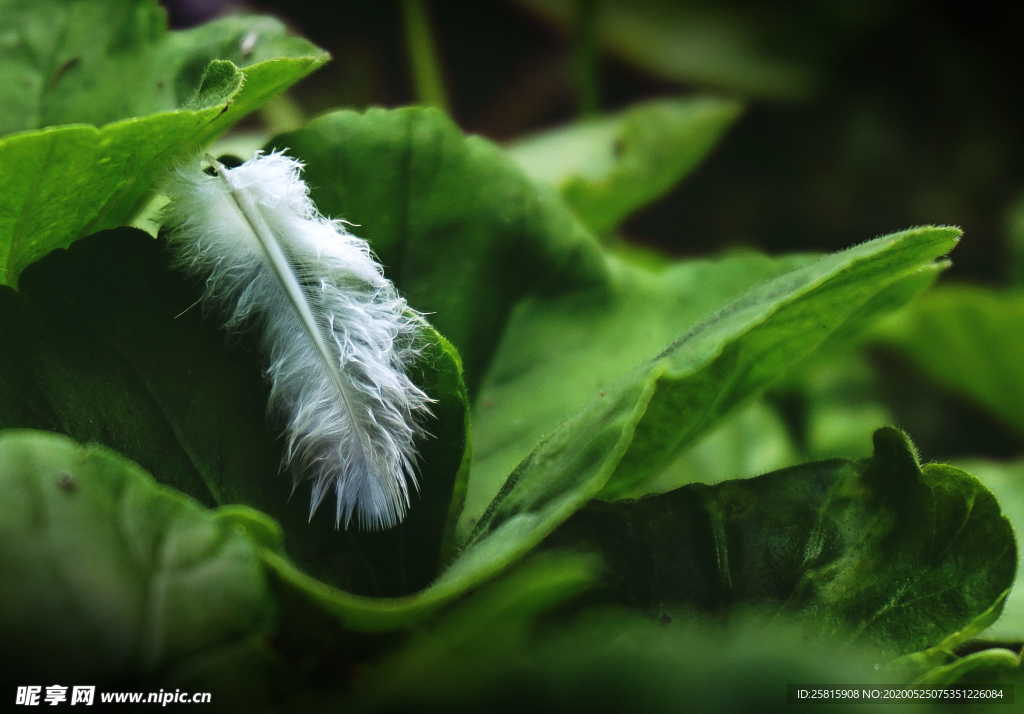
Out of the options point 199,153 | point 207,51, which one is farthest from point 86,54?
point 199,153

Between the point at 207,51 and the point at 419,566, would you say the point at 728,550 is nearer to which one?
the point at 419,566

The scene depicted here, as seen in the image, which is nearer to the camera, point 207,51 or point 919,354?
point 207,51

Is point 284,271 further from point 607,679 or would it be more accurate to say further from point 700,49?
point 700,49

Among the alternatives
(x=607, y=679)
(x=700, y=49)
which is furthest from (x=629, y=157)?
(x=700, y=49)

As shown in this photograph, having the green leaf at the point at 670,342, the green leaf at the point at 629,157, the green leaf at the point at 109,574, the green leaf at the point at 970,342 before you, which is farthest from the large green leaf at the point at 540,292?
the green leaf at the point at 970,342

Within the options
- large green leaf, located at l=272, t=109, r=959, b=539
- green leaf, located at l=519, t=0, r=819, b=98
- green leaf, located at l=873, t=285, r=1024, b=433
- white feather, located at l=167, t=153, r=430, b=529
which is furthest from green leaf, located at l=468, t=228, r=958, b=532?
green leaf, located at l=519, t=0, r=819, b=98

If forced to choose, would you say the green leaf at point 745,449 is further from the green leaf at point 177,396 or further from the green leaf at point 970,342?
the green leaf at point 177,396
